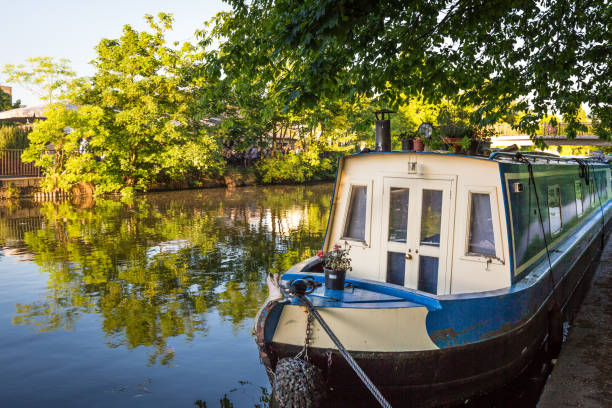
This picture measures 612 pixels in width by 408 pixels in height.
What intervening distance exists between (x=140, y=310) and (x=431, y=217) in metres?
4.99

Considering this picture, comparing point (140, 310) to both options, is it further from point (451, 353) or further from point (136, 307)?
point (451, 353)

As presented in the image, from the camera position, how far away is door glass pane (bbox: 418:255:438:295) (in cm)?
586

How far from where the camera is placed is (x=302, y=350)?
15.5 ft

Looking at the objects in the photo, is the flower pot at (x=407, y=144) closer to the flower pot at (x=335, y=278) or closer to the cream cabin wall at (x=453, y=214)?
the cream cabin wall at (x=453, y=214)

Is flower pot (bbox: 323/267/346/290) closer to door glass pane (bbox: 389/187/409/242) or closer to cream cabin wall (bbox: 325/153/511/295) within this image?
cream cabin wall (bbox: 325/153/511/295)

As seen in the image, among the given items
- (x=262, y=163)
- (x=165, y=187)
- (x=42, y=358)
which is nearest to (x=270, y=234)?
(x=42, y=358)

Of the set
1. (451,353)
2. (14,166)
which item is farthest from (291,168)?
(451,353)

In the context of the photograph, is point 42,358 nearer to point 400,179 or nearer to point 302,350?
point 302,350

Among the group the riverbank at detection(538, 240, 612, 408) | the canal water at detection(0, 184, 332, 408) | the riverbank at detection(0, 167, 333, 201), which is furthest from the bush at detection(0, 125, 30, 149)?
the riverbank at detection(538, 240, 612, 408)

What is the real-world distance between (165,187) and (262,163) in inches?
373

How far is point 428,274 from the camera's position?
5949 millimetres

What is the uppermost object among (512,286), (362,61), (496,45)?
(496,45)

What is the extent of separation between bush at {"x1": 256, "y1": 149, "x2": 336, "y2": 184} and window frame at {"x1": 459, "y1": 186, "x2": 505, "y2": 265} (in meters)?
31.1

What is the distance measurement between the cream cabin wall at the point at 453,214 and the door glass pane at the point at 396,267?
0.08m
